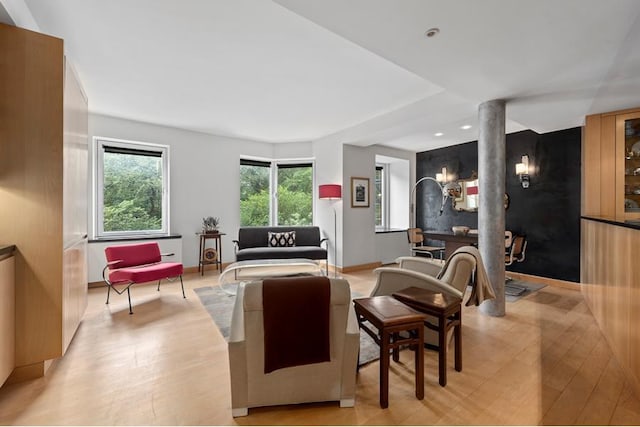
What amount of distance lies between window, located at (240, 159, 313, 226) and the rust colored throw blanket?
4657mm

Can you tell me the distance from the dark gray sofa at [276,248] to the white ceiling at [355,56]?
221 cm

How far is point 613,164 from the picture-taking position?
362 centimetres

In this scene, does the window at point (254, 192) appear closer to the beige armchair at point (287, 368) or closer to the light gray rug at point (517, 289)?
the light gray rug at point (517, 289)

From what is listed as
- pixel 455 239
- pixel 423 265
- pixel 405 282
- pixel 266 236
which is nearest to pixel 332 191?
pixel 266 236

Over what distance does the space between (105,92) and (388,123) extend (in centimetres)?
386

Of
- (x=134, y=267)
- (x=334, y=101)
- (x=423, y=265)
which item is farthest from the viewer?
(x=334, y=101)

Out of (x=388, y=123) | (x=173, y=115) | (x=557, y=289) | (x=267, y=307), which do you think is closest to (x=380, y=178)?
(x=388, y=123)

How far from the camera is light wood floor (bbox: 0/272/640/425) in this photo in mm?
1670

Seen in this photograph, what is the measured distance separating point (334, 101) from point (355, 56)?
122 centimetres

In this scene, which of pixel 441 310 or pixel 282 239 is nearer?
pixel 441 310

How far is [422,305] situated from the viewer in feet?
6.62

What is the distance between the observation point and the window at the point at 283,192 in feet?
20.4

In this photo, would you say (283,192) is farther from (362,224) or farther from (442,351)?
(442,351)

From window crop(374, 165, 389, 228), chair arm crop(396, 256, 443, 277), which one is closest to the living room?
window crop(374, 165, 389, 228)
